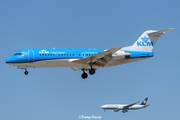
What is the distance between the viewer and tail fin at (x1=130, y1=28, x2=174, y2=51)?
53.0 m

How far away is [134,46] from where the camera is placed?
53.1 metres

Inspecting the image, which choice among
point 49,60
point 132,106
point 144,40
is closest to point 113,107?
point 132,106

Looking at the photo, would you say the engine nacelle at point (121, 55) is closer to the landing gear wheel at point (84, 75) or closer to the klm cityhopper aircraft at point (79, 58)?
the klm cityhopper aircraft at point (79, 58)

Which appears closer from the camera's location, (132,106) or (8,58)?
(8,58)

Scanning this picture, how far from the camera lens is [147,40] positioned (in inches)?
2124

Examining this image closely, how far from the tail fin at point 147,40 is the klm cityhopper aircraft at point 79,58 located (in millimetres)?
126

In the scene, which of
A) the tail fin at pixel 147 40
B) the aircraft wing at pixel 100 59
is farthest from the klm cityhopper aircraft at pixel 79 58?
the tail fin at pixel 147 40

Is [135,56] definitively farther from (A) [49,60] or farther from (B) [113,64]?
(A) [49,60]

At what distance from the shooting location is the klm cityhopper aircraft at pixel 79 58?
47031mm

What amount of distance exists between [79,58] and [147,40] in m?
10.3

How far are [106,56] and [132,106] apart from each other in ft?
188

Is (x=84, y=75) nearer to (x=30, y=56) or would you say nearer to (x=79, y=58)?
(x=79, y=58)

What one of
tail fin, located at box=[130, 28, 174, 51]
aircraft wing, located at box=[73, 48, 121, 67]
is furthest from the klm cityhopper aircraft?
tail fin, located at box=[130, 28, 174, 51]

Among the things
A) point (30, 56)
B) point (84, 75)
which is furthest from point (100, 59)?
point (30, 56)
